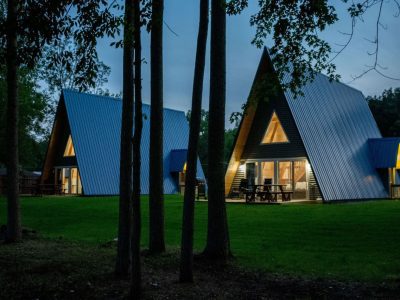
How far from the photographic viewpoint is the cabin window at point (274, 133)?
23148mm

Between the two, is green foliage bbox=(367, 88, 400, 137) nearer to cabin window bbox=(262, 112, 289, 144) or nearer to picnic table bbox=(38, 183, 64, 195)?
cabin window bbox=(262, 112, 289, 144)

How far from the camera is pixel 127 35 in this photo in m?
5.14

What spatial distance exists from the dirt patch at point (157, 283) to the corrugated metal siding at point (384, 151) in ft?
68.1

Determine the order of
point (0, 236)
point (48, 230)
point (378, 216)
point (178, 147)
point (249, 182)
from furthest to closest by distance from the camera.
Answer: point (178, 147) → point (249, 182) → point (378, 216) → point (48, 230) → point (0, 236)

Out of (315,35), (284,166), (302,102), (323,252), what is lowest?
(323,252)

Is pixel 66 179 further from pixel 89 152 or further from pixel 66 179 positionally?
pixel 89 152

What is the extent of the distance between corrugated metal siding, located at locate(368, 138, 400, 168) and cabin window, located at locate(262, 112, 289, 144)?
6.63 m

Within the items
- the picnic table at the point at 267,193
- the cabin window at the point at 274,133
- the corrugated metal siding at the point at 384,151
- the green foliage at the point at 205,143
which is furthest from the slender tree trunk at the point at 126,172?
the green foliage at the point at 205,143

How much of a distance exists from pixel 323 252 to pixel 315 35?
3925 millimetres

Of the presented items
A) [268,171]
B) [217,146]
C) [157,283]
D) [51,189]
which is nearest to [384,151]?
[268,171]

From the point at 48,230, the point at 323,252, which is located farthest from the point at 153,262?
the point at 48,230

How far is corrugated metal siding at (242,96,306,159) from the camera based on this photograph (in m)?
22.4

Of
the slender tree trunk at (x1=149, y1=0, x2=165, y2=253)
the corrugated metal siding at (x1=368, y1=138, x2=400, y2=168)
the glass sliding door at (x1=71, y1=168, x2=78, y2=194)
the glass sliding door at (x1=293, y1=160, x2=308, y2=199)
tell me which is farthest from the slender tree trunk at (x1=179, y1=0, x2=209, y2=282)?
the glass sliding door at (x1=71, y1=168, x2=78, y2=194)

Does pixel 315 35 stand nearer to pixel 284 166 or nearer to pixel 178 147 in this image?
pixel 284 166
